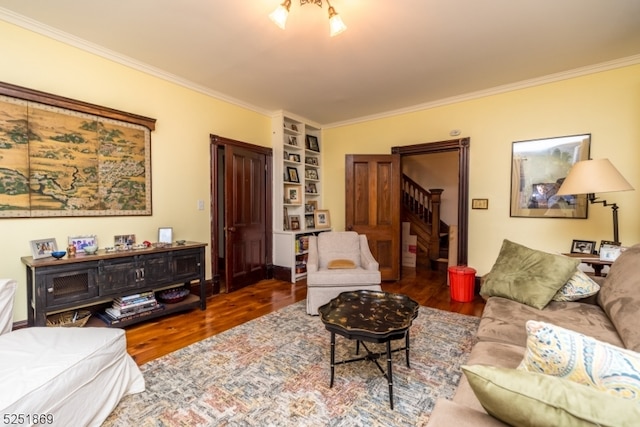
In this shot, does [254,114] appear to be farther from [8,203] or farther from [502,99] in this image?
[502,99]

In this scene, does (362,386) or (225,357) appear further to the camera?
(225,357)

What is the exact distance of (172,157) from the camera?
353cm

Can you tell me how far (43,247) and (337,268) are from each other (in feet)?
8.94

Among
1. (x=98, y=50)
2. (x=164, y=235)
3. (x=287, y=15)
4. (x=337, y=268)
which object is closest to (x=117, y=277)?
(x=164, y=235)

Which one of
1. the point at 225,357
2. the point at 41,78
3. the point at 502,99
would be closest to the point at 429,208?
the point at 502,99

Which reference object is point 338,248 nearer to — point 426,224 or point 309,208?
point 309,208

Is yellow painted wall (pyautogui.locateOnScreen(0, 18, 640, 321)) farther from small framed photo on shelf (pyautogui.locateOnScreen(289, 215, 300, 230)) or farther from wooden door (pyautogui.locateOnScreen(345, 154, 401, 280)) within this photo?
small framed photo on shelf (pyautogui.locateOnScreen(289, 215, 300, 230))

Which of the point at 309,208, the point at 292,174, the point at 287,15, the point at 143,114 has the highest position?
the point at 287,15

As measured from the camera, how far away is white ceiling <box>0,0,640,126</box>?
7.50ft

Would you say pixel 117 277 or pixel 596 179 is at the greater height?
pixel 596 179

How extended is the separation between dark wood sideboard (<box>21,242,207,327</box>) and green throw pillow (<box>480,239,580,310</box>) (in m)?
3.03

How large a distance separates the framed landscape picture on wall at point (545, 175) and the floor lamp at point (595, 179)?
0.97m

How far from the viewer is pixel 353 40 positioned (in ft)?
8.87

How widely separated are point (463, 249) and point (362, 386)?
292 cm
